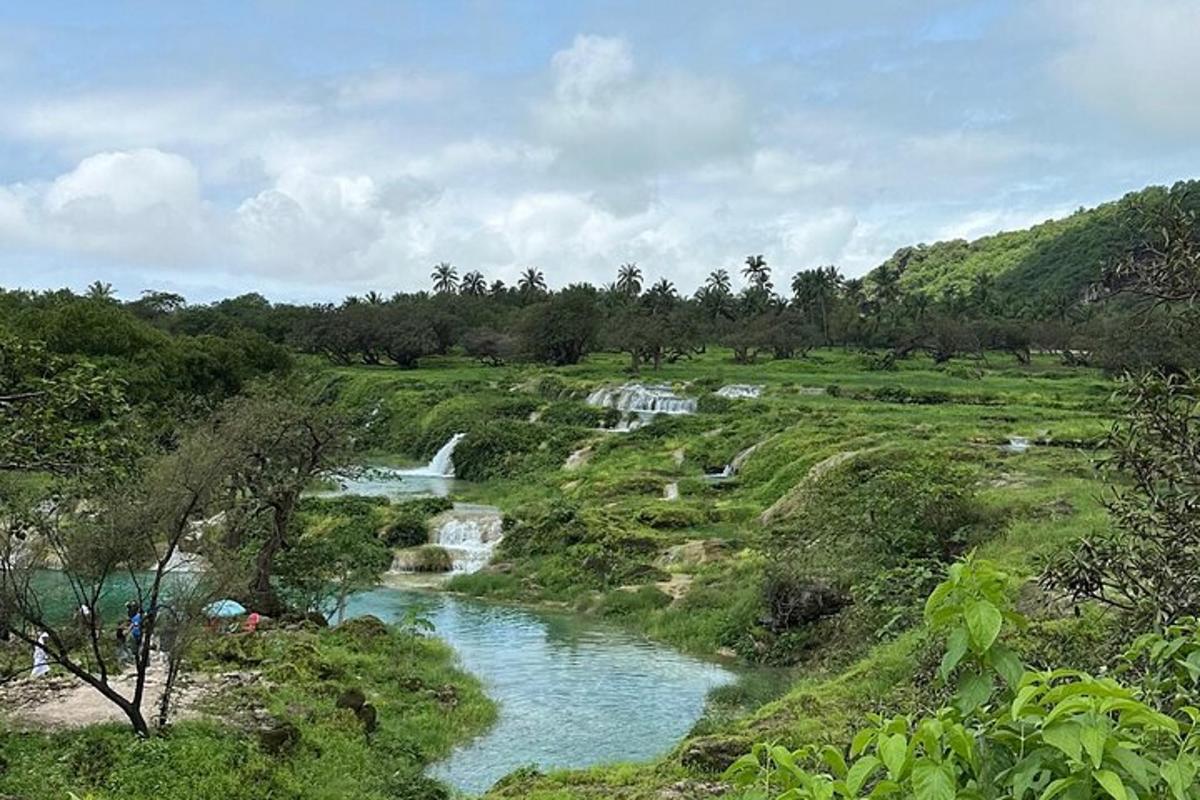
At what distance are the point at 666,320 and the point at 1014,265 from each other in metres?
78.7

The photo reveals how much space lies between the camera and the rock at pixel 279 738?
15.4m

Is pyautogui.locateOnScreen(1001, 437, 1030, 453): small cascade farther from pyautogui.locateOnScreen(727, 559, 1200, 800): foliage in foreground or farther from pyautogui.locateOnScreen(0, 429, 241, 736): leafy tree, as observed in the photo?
pyautogui.locateOnScreen(727, 559, 1200, 800): foliage in foreground

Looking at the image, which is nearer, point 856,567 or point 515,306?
point 856,567

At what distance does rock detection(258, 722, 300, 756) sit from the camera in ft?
50.5

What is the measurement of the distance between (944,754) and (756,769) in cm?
53

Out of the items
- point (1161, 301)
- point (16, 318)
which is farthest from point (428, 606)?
point (16, 318)

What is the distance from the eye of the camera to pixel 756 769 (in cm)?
294

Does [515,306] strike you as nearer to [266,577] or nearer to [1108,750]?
[266,577]

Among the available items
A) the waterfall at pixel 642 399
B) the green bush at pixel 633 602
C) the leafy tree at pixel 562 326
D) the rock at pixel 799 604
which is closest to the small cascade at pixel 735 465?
the waterfall at pixel 642 399

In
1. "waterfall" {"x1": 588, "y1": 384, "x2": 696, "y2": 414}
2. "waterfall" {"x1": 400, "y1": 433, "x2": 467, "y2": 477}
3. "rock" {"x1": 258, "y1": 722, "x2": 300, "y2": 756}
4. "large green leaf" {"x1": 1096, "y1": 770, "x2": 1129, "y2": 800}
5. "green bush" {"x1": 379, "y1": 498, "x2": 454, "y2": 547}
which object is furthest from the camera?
"waterfall" {"x1": 588, "y1": 384, "x2": 696, "y2": 414}

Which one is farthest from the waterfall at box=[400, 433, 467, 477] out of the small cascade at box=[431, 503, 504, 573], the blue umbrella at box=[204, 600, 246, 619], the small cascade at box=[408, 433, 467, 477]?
the blue umbrella at box=[204, 600, 246, 619]

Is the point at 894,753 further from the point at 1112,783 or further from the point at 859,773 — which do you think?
the point at 1112,783

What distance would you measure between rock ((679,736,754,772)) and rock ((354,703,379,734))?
6768 millimetres

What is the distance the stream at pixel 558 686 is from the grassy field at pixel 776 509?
1.21 metres
